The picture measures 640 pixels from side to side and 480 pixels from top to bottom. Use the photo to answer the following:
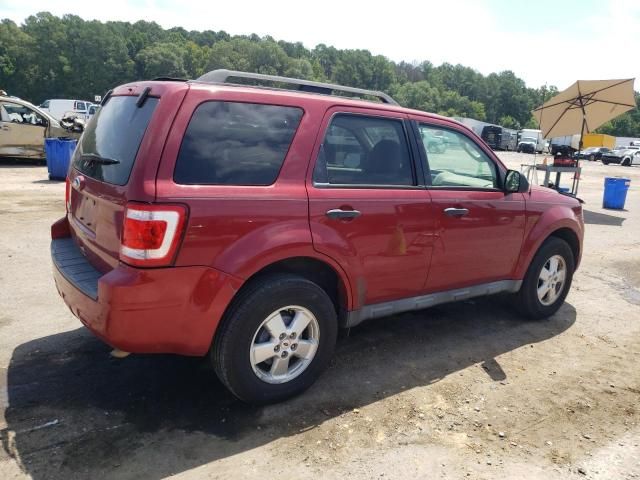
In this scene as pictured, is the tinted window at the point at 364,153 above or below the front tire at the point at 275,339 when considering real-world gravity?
above

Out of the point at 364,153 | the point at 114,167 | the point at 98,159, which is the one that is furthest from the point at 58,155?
the point at 364,153

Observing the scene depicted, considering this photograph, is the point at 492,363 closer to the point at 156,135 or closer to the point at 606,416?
the point at 606,416

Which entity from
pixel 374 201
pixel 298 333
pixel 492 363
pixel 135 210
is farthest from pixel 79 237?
pixel 492 363

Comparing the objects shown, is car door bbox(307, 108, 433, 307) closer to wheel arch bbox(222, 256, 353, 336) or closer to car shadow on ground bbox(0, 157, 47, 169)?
wheel arch bbox(222, 256, 353, 336)

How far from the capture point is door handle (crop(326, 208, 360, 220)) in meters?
3.20

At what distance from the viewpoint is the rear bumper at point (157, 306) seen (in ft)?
8.66

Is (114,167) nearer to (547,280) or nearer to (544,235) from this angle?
(544,235)

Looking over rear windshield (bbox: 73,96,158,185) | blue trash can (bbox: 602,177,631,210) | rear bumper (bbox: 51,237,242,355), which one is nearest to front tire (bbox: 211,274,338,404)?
rear bumper (bbox: 51,237,242,355)

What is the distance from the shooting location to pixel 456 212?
3.90 m

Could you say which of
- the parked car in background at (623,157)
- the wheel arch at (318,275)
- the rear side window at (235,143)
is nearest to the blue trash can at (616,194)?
the wheel arch at (318,275)

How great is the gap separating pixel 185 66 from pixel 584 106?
98.1m

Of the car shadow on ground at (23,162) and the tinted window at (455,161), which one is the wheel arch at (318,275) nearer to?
the tinted window at (455,161)

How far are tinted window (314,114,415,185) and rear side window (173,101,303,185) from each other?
289mm

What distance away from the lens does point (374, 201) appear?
343cm
